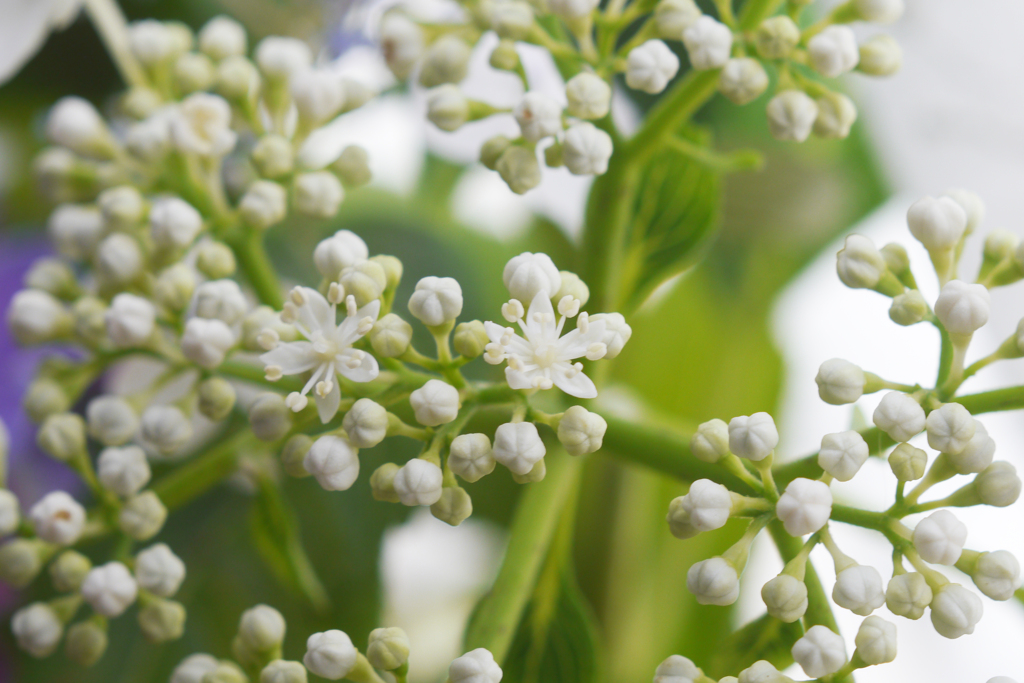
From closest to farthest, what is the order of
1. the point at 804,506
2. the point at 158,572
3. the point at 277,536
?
the point at 804,506
the point at 158,572
the point at 277,536

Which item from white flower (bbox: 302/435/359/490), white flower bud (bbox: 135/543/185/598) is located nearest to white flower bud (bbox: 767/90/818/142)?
white flower (bbox: 302/435/359/490)

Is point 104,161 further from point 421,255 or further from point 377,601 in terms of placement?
point 377,601

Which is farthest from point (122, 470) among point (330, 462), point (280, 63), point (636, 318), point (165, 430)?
point (636, 318)

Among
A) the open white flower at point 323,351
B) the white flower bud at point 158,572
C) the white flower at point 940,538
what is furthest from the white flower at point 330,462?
the white flower at point 940,538

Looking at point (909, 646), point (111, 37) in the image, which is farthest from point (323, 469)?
point (909, 646)

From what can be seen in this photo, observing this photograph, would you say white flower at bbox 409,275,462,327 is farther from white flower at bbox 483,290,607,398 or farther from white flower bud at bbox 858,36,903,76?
white flower bud at bbox 858,36,903,76

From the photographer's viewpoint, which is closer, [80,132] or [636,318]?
[80,132]

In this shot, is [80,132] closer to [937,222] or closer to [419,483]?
[419,483]
